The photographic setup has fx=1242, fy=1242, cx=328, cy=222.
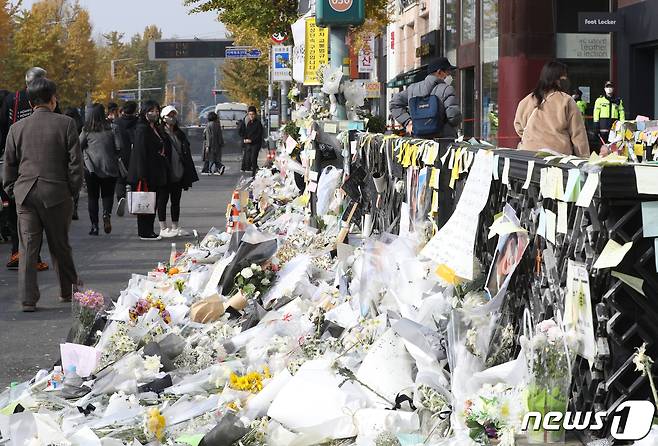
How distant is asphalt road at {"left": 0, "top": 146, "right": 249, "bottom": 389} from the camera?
7855 millimetres

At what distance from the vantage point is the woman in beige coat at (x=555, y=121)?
8.85 metres

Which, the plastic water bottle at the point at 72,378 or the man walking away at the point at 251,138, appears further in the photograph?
the man walking away at the point at 251,138

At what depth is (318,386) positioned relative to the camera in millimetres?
4867

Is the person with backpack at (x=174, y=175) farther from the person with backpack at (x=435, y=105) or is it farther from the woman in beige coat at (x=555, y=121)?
the woman in beige coat at (x=555, y=121)

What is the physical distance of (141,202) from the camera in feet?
48.2

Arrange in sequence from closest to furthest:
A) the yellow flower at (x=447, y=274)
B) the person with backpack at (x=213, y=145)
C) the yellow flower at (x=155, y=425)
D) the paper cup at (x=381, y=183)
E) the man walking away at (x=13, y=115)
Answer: the yellow flower at (x=155, y=425)
the yellow flower at (x=447, y=274)
the paper cup at (x=381, y=183)
the man walking away at (x=13, y=115)
the person with backpack at (x=213, y=145)

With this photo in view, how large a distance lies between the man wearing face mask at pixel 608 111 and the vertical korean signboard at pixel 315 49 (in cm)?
1212

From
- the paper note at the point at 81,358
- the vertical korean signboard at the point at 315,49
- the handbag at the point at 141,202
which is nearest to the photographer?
the paper note at the point at 81,358

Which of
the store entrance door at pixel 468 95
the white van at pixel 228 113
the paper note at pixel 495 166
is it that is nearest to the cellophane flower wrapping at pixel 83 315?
the paper note at pixel 495 166

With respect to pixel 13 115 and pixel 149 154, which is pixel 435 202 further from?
pixel 149 154

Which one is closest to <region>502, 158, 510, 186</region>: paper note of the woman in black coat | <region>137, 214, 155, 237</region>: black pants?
the woman in black coat

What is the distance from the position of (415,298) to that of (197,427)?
3.94ft

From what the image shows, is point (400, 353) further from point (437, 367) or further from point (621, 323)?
point (621, 323)

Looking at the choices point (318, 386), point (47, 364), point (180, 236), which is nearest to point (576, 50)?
point (180, 236)
